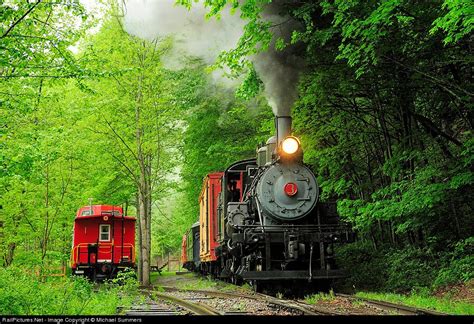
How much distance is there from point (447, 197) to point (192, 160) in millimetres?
13067

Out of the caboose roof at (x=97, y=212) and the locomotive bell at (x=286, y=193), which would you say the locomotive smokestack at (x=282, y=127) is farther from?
the caboose roof at (x=97, y=212)

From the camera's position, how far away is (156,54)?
18406 millimetres

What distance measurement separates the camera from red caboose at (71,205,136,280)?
18156mm

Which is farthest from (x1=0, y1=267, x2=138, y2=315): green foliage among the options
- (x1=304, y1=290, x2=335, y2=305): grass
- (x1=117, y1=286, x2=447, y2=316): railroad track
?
(x1=304, y1=290, x2=335, y2=305): grass

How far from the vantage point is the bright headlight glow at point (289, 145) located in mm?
10039

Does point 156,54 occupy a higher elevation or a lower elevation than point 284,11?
higher

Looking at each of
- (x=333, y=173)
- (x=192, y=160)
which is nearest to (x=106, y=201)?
(x=192, y=160)

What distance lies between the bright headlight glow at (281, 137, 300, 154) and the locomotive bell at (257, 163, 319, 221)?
285 millimetres

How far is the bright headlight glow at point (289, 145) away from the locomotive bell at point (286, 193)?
0.93ft

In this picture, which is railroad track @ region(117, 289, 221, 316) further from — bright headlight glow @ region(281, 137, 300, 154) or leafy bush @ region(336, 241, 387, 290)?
leafy bush @ region(336, 241, 387, 290)

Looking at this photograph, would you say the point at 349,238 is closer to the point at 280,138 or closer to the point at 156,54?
the point at 280,138

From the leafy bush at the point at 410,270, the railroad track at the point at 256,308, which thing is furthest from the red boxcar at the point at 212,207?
the leafy bush at the point at 410,270

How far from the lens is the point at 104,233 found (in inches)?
741

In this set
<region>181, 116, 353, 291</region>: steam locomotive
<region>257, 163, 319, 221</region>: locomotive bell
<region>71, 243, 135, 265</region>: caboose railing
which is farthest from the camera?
<region>71, 243, 135, 265</region>: caboose railing
